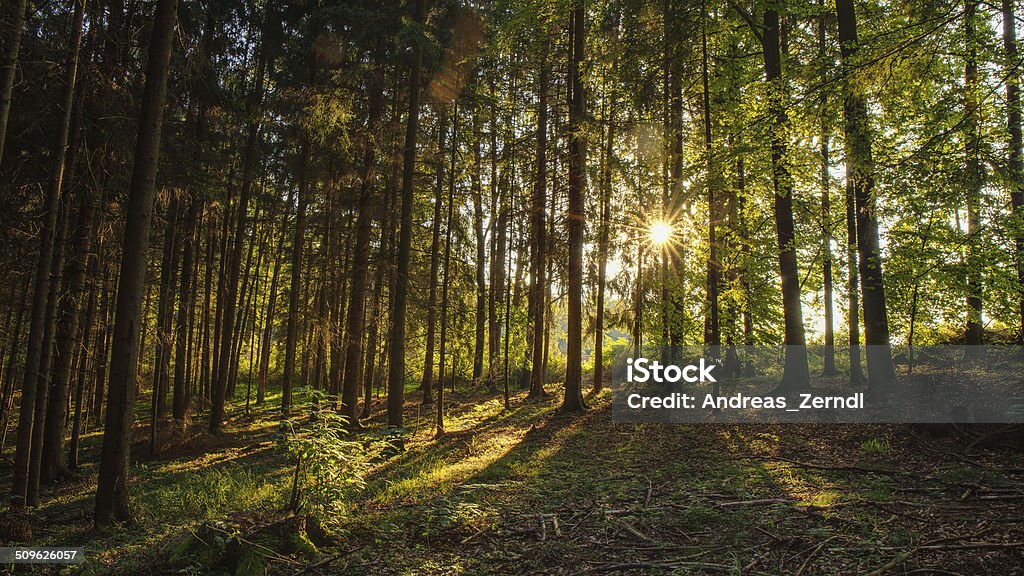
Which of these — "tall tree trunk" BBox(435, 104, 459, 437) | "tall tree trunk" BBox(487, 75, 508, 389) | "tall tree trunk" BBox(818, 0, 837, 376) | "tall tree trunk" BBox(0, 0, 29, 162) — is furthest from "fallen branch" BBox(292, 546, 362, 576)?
"tall tree trunk" BBox(818, 0, 837, 376)

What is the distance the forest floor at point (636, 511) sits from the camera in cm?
479

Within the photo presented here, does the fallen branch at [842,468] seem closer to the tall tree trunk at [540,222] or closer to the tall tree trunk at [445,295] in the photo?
the tall tree trunk at [445,295]

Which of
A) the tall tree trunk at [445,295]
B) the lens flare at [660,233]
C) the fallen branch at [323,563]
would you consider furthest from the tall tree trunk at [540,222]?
the fallen branch at [323,563]

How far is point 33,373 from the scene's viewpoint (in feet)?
24.5

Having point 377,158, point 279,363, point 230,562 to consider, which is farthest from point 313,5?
point 279,363

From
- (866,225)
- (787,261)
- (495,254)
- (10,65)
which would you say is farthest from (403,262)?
(495,254)

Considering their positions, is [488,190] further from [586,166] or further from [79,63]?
[79,63]

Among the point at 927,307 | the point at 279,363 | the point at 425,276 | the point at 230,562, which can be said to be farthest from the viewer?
the point at 279,363

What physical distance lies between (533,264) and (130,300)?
10.0 m

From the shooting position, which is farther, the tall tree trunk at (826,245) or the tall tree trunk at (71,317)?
the tall tree trunk at (826,245)

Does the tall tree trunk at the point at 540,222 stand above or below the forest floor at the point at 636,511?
above

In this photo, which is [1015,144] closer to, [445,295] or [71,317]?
[445,295]

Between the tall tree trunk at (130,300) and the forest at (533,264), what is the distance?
0.12 feet

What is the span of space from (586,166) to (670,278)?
12.5ft
